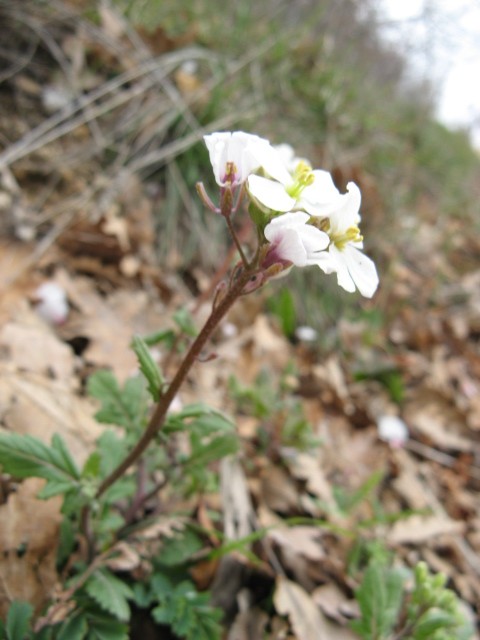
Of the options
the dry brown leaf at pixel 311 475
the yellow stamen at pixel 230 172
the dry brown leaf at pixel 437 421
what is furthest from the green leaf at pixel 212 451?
the dry brown leaf at pixel 437 421

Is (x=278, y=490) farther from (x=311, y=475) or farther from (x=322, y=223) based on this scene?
(x=322, y=223)

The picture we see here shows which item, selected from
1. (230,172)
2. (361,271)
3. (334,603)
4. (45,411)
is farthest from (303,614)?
(230,172)

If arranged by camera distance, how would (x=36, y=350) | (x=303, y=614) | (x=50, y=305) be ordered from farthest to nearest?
(x=50, y=305) < (x=36, y=350) < (x=303, y=614)

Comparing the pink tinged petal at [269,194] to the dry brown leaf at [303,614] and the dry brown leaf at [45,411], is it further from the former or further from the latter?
the dry brown leaf at [303,614]

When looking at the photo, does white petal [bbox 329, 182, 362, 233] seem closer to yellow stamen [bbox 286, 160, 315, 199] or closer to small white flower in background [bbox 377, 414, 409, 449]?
yellow stamen [bbox 286, 160, 315, 199]

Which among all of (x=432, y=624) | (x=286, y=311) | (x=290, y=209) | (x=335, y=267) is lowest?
(x=286, y=311)

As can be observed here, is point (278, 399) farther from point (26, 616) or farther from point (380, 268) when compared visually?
point (380, 268)
